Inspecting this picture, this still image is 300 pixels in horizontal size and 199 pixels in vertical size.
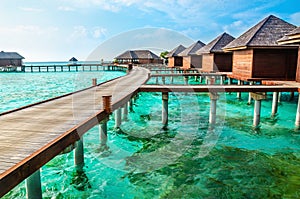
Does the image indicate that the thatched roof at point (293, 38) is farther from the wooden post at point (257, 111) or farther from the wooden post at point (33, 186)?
the wooden post at point (33, 186)

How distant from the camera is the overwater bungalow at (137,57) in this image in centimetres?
4751

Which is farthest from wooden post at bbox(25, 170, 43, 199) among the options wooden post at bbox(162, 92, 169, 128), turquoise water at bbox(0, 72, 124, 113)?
turquoise water at bbox(0, 72, 124, 113)

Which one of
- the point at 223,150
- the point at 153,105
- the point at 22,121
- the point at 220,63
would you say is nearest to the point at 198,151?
the point at 223,150

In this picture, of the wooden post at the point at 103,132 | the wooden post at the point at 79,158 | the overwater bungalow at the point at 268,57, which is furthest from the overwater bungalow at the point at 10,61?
the wooden post at the point at 79,158

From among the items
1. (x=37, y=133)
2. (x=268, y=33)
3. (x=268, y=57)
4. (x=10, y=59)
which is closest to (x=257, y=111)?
(x=268, y=57)

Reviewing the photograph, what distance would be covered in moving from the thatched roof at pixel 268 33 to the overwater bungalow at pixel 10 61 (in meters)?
45.1

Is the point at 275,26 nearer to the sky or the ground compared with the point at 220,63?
nearer to the sky

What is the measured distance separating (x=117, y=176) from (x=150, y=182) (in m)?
0.99

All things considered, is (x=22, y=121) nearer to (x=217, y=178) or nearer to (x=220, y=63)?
(x=217, y=178)

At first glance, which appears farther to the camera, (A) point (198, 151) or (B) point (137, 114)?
(B) point (137, 114)

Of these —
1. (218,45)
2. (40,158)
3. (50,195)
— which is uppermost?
(218,45)

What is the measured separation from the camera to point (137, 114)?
13359 millimetres

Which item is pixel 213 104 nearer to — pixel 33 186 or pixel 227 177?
pixel 227 177

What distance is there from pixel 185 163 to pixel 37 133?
14.0 ft
